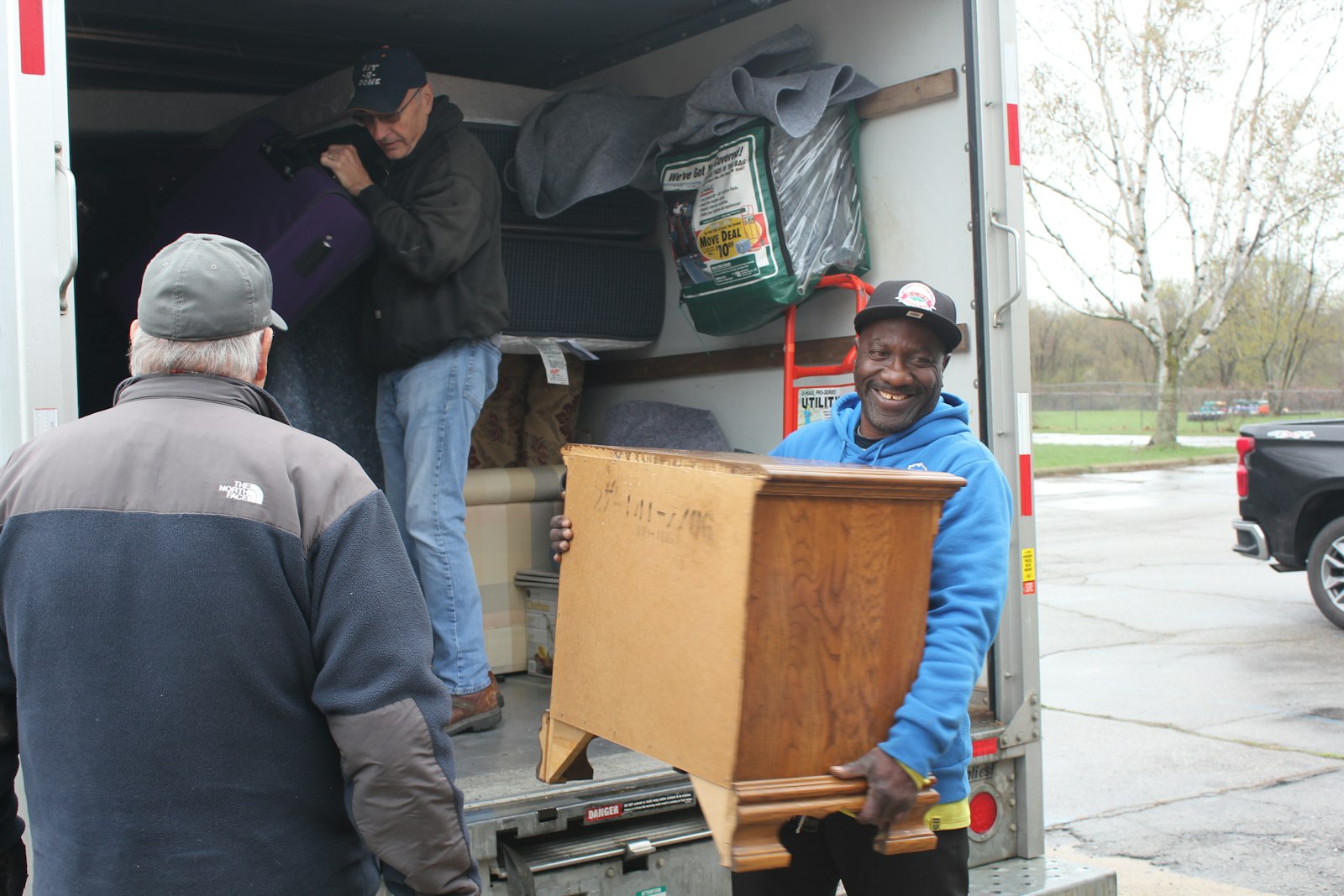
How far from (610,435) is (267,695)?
9.58 ft

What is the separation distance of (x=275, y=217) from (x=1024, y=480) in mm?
2270

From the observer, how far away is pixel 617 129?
4.36 metres

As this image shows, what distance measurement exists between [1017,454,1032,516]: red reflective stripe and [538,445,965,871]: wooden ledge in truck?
1.31 metres

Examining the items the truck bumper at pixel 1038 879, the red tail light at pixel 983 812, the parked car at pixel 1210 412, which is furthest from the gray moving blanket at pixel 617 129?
the parked car at pixel 1210 412

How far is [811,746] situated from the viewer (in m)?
1.94

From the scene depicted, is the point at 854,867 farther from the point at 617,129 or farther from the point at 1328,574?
the point at 1328,574

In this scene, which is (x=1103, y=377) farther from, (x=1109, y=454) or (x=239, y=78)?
Result: (x=239, y=78)

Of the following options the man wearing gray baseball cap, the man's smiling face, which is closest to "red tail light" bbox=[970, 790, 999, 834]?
the man's smiling face

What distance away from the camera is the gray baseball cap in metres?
1.88

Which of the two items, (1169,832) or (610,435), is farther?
(1169,832)

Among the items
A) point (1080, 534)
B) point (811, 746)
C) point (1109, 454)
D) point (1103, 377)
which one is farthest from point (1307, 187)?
point (811, 746)

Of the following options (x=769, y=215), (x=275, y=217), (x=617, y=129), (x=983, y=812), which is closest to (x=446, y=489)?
(x=275, y=217)

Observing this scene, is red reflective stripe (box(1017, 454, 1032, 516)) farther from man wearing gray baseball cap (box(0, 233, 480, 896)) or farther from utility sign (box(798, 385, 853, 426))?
man wearing gray baseball cap (box(0, 233, 480, 896))

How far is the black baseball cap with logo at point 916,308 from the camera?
2.39 meters
